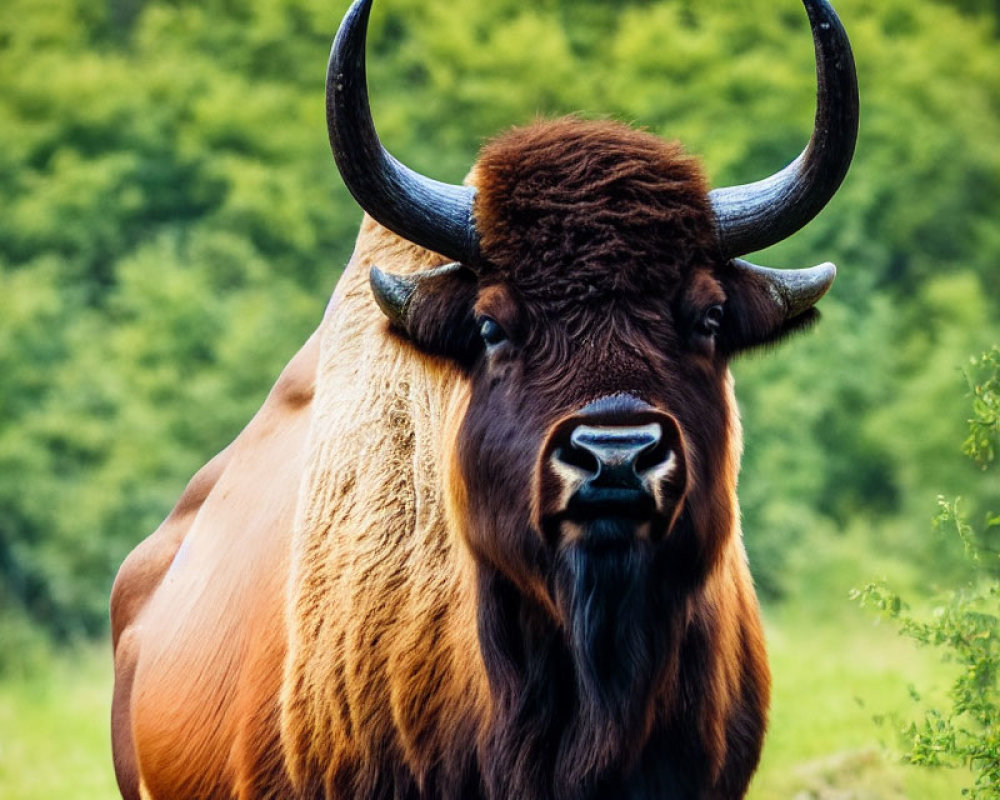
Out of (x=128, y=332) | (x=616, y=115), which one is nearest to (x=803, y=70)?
(x=128, y=332)

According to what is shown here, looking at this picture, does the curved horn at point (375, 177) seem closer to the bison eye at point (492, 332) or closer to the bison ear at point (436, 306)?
the bison ear at point (436, 306)

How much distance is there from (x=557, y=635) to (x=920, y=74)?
32.9 metres

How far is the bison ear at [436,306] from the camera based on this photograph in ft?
15.4

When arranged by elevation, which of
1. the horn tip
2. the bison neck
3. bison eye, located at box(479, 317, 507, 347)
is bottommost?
the bison neck

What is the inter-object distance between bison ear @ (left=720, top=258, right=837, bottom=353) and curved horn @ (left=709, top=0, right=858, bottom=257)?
95mm

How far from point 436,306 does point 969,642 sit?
8.89 feet

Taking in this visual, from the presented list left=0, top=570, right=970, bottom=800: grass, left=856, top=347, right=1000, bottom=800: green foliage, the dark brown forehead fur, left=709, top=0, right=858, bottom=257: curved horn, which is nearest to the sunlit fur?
the dark brown forehead fur

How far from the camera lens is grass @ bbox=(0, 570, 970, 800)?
853cm

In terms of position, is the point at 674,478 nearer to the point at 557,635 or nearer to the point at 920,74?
the point at 557,635

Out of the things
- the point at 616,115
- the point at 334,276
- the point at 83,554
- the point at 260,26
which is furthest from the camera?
the point at 260,26

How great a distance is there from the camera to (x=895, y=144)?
33250 mm

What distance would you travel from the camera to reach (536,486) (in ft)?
14.1

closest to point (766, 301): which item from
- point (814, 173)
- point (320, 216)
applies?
point (814, 173)

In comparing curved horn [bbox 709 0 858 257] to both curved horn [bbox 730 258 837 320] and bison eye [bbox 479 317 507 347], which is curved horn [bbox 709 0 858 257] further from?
bison eye [bbox 479 317 507 347]
